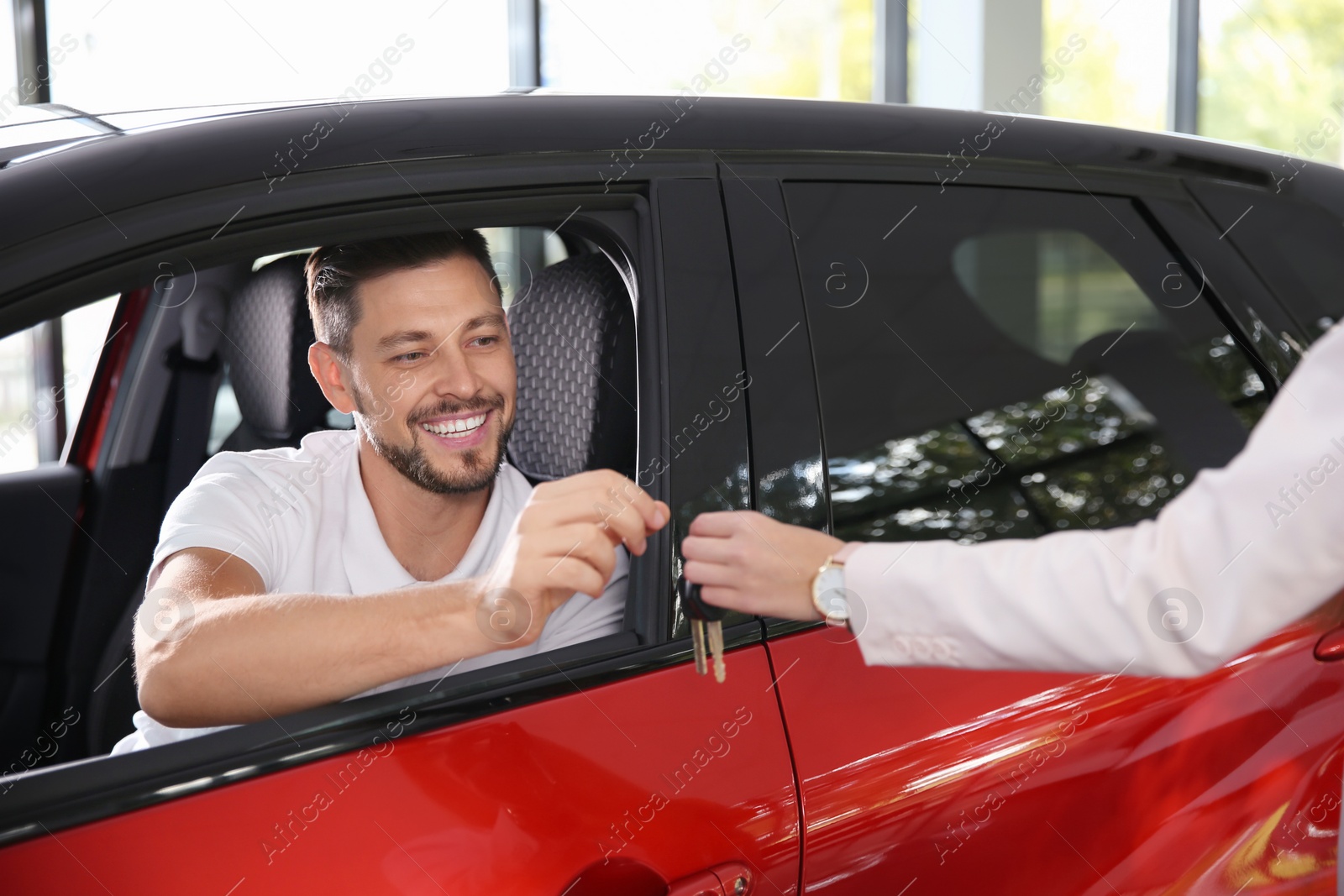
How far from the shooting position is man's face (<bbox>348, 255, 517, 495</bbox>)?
4.16 feet

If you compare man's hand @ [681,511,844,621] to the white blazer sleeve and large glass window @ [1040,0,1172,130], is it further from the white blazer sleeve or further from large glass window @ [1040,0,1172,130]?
large glass window @ [1040,0,1172,130]

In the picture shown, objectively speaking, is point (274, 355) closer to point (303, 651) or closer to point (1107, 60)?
point (303, 651)

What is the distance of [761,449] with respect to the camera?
1061 mm

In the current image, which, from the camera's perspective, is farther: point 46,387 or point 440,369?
point 46,387

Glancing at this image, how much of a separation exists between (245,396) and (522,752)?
102 centimetres

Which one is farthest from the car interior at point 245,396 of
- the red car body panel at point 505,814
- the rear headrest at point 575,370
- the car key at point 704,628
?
the red car body panel at point 505,814

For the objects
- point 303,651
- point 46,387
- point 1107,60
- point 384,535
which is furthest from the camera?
point 1107,60

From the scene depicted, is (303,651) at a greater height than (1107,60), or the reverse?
(1107,60)

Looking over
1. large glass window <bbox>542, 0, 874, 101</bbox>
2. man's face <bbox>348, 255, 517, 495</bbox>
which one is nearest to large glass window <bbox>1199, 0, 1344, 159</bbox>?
large glass window <bbox>542, 0, 874, 101</bbox>

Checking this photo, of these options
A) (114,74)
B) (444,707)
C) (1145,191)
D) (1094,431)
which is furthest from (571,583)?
(114,74)

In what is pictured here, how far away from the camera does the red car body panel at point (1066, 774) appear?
1.03 metres

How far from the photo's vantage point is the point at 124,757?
A: 0.82m

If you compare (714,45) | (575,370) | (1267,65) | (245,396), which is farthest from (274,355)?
(1267,65)

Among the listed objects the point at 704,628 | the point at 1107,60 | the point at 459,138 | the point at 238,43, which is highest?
the point at 1107,60
